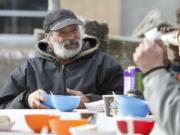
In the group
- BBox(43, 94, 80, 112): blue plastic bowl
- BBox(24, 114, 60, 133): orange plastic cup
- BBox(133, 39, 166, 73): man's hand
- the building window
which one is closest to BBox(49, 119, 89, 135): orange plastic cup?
BBox(24, 114, 60, 133): orange plastic cup

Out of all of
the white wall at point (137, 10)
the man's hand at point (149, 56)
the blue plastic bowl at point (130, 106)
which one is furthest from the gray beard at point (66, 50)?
the white wall at point (137, 10)

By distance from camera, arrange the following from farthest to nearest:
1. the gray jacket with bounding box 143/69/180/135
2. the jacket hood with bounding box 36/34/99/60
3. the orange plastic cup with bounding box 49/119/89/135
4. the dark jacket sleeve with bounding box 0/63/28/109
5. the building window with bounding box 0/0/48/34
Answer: the building window with bounding box 0/0/48/34 < the jacket hood with bounding box 36/34/99/60 < the dark jacket sleeve with bounding box 0/63/28/109 < the orange plastic cup with bounding box 49/119/89/135 < the gray jacket with bounding box 143/69/180/135

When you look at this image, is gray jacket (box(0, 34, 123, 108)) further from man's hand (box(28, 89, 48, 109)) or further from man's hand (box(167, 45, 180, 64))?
man's hand (box(167, 45, 180, 64))

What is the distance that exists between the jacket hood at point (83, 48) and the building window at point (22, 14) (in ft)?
35.8

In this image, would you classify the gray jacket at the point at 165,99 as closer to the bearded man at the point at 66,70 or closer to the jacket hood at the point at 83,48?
the bearded man at the point at 66,70

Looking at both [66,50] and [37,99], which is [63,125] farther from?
[66,50]

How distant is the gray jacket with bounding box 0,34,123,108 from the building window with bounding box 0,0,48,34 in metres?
11.1

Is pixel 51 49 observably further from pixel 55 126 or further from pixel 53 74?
pixel 55 126

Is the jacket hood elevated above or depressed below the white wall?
above

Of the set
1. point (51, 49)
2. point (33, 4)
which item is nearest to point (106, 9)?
point (33, 4)

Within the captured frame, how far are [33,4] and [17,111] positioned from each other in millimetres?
12295

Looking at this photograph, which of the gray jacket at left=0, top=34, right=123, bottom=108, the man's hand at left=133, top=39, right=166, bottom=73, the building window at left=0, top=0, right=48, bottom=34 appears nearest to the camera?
the man's hand at left=133, top=39, right=166, bottom=73

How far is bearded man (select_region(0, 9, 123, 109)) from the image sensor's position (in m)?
5.40

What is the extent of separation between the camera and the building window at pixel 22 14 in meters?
16.7
